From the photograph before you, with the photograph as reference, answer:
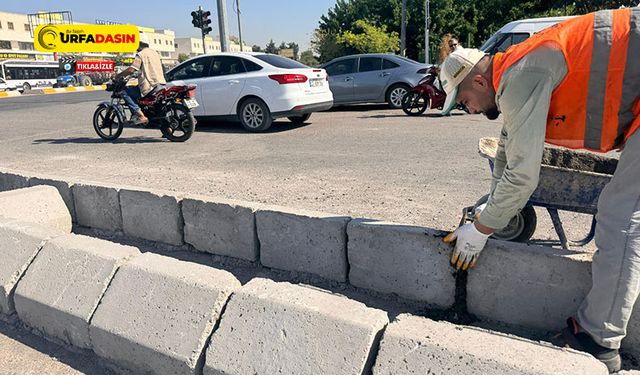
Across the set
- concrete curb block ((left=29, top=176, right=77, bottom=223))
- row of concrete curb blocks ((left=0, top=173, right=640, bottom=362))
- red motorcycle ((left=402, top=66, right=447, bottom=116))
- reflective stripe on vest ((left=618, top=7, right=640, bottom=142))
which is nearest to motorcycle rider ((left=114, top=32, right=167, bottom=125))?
concrete curb block ((left=29, top=176, right=77, bottom=223))

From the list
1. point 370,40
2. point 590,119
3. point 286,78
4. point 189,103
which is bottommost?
point 590,119

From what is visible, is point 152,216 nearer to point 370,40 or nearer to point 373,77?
point 373,77

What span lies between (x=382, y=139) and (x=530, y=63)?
6.54m

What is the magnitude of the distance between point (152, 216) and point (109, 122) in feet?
18.7

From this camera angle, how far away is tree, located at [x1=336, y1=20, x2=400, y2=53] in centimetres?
3303

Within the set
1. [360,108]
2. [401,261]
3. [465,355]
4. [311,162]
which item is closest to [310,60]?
[360,108]

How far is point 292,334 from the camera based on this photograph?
7.52 ft

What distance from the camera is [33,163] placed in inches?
285

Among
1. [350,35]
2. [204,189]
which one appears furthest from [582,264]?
[350,35]

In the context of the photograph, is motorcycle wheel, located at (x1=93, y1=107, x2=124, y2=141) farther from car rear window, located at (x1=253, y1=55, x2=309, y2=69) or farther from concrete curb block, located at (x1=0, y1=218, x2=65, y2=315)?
concrete curb block, located at (x1=0, y1=218, x2=65, y2=315)

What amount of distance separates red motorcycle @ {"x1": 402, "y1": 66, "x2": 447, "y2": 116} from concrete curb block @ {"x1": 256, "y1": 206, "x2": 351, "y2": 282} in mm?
8354

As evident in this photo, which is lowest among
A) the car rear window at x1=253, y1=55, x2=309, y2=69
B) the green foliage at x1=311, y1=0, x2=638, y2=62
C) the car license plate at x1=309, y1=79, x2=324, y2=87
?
the car license plate at x1=309, y1=79, x2=324, y2=87

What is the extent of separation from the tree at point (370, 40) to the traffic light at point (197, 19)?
15914 millimetres

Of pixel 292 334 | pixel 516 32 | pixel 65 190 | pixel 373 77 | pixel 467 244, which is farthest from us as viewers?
pixel 373 77
